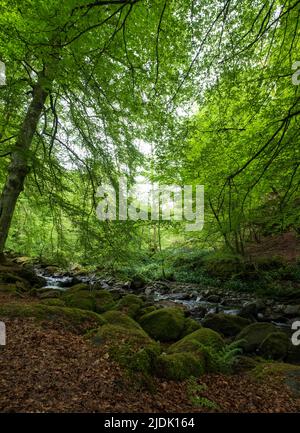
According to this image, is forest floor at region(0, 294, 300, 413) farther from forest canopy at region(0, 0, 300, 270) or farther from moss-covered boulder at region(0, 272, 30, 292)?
moss-covered boulder at region(0, 272, 30, 292)

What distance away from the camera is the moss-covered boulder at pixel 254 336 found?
18.7 ft

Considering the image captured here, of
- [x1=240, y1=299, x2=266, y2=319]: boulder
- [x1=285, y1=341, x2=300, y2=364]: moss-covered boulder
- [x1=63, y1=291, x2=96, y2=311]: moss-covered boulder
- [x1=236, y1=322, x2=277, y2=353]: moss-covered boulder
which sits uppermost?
[x1=63, y1=291, x2=96, y2=311]: moss-covered boulder

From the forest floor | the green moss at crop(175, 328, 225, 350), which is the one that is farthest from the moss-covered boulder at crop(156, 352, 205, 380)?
the green moss at crop(175, 328, 225, 350)

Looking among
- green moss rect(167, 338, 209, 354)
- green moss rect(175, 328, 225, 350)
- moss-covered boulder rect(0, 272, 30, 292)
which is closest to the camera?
green moss rect(167, 338, 209, 354)

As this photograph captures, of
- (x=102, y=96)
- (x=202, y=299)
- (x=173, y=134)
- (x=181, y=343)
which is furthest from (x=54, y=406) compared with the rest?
(x=202, y=299)

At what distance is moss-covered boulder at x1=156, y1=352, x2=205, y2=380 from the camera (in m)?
3.53

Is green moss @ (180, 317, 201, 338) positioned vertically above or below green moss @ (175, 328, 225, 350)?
below

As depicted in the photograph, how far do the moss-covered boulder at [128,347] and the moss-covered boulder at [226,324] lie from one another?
3197 millimetres

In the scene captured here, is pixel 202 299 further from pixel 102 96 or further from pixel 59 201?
pixel 102 96

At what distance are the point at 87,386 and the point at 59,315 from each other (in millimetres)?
2210

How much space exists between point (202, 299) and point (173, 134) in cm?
780

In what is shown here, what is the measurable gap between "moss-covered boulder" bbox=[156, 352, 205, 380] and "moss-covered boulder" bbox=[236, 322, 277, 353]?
6.24ft

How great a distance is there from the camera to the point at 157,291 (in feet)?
44.1

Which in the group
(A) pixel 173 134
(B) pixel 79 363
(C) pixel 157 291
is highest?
(A) pixel 173 134
